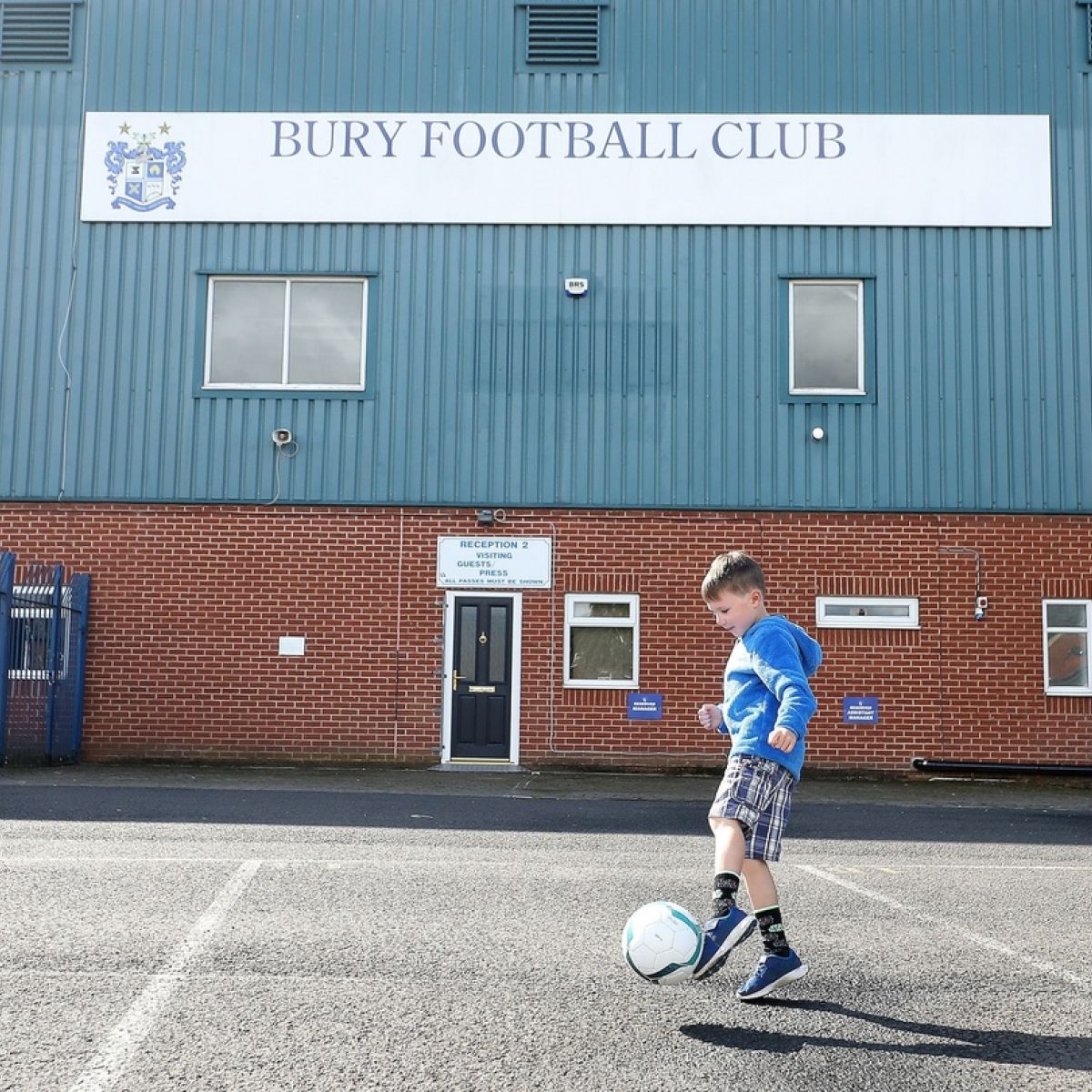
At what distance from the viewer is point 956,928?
18.9 ft

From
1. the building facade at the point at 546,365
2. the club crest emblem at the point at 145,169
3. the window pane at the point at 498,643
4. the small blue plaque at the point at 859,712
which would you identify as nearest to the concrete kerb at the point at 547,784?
the building facade at the point at 546,365

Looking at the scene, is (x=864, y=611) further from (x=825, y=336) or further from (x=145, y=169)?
(x=145, y=169)

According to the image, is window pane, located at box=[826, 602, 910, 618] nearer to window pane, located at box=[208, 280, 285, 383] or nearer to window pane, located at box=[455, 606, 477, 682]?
window pane, located at box=[455, 606, 477, 682]

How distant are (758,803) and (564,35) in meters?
14.0

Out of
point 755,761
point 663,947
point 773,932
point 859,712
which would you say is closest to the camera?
point 663,947

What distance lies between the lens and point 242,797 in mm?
11578

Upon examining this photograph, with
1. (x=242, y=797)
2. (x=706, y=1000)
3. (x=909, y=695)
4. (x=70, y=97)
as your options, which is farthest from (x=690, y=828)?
(x=70, y=97)

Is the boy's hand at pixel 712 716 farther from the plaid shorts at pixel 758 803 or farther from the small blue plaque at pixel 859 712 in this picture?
the small blue plaque at pixel 859 712

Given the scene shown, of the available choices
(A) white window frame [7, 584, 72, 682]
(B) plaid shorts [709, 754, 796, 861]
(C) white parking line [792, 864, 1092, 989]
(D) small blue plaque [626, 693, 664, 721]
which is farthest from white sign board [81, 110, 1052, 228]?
(B) plaid shorts [709, 754, 796, 861]

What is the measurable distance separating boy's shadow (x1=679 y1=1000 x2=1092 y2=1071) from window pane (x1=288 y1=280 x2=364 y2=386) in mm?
12893

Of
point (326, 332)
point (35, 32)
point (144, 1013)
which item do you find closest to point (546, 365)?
point (326, 332)

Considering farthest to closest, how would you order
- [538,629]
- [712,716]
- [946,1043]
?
[538,629], [712,716], [946,1043]

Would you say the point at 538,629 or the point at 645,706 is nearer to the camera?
the point at 645,706

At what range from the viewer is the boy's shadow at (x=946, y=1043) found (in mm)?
3740
